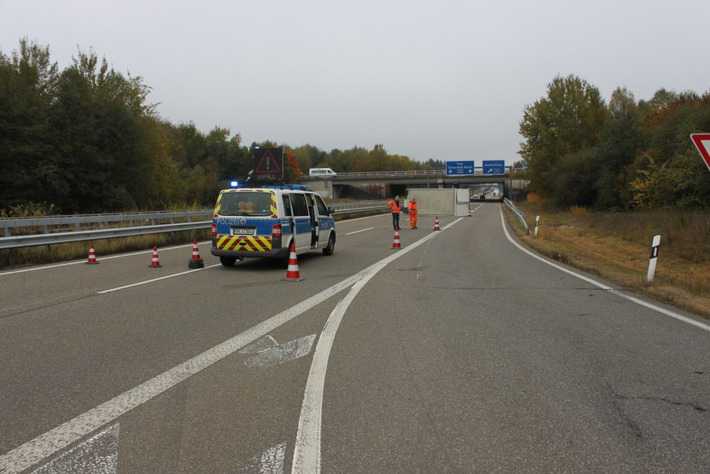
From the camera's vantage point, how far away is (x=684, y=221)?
21.7 meters

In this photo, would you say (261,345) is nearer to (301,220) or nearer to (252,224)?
(252,224)

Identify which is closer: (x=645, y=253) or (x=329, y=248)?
(x=329, y=248)

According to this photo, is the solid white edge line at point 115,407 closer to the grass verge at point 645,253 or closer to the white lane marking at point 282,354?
the white lane marking at point 282,354

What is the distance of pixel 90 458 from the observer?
3.58 metres

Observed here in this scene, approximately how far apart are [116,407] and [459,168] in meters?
77.1

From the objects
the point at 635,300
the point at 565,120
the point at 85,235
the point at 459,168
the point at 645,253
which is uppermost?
the point at 565,120

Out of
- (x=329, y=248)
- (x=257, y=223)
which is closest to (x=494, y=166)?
(x=329, y=248)

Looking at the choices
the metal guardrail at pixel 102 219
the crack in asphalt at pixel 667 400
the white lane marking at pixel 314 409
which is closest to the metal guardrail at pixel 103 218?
the metal guardrail at pixel 102 219

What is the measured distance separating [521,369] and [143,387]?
3.34 meters

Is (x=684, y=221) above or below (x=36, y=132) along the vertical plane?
below

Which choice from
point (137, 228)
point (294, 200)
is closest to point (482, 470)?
point (294, 200)

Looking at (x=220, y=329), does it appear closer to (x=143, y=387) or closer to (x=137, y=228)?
(x=143, y=387)

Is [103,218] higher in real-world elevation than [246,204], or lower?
lower

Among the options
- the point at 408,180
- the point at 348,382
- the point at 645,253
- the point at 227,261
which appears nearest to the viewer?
the point at 348,382
